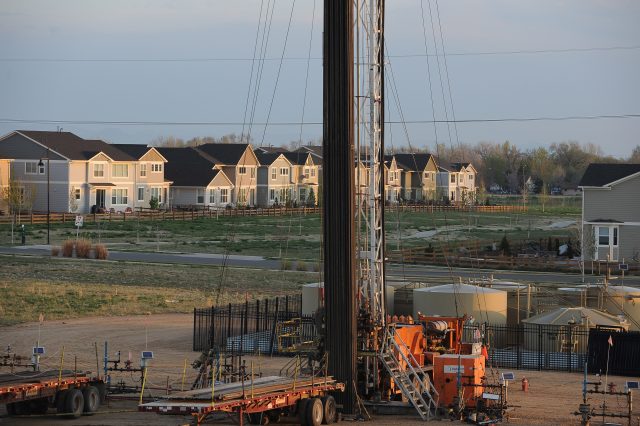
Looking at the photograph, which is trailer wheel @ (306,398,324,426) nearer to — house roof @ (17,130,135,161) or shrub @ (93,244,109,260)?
shrub @ (93,244,109,260)

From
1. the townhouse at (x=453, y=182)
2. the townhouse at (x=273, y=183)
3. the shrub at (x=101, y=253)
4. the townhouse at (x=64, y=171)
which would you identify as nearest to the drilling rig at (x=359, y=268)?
the shrub at (x=101, y=253)

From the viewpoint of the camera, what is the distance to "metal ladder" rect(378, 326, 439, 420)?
1008 inches

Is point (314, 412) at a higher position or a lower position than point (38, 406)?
higher

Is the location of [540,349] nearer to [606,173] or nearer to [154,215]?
[606,173]

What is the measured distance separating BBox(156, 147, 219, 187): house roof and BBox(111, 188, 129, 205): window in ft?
32.9

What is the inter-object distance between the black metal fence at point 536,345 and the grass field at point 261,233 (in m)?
28.6

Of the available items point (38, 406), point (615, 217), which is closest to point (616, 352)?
point (38, 406)

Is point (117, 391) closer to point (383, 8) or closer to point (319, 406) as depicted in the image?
point (319, 406)

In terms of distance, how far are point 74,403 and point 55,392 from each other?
0.47 m

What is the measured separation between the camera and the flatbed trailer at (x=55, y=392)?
2373 centimetres

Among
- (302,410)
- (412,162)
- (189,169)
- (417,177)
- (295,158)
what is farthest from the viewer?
(417,177)

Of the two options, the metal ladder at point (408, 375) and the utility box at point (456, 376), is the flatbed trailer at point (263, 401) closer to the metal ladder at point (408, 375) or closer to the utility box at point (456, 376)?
the metal ladder at point (408, 375)

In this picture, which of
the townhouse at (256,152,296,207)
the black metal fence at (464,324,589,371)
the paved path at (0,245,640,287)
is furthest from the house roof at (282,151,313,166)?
the black metal fence at (464,324,589,371)

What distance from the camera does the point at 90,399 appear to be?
82.7 ft
